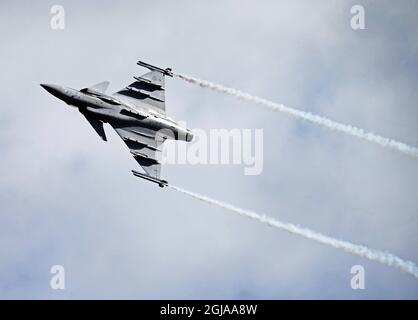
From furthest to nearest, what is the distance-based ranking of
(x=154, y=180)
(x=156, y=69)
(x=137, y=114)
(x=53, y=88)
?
(x=156, y=69)
(x=154, y=180)
(x=137, y=114)
(x=53, y=88)

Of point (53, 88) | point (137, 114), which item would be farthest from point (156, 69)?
point (53, 88)

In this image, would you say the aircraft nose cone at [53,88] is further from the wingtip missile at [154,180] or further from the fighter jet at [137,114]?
the wingtip missile at [154,180]

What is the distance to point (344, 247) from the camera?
8062 cm

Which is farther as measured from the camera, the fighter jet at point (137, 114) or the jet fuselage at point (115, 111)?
the fighter jet at point (137, 114)

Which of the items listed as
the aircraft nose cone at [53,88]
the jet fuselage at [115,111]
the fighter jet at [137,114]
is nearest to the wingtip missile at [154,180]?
the fighter jet at [137,114]

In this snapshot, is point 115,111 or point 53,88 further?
point 115,111

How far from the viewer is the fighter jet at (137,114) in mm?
81500

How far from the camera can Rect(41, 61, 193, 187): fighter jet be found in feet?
267

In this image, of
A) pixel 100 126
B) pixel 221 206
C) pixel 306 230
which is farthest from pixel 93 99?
pixel 306 230

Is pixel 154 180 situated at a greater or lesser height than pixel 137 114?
lesser

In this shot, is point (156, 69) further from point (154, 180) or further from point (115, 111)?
point (154, 180)

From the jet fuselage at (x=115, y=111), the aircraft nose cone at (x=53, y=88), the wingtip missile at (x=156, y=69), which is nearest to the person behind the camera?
the aircraft nose cone at (x=53, y=88)

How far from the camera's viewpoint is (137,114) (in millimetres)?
82812

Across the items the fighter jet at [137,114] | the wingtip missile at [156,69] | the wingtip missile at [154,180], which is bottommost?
the wingtip missile at [154,180]
